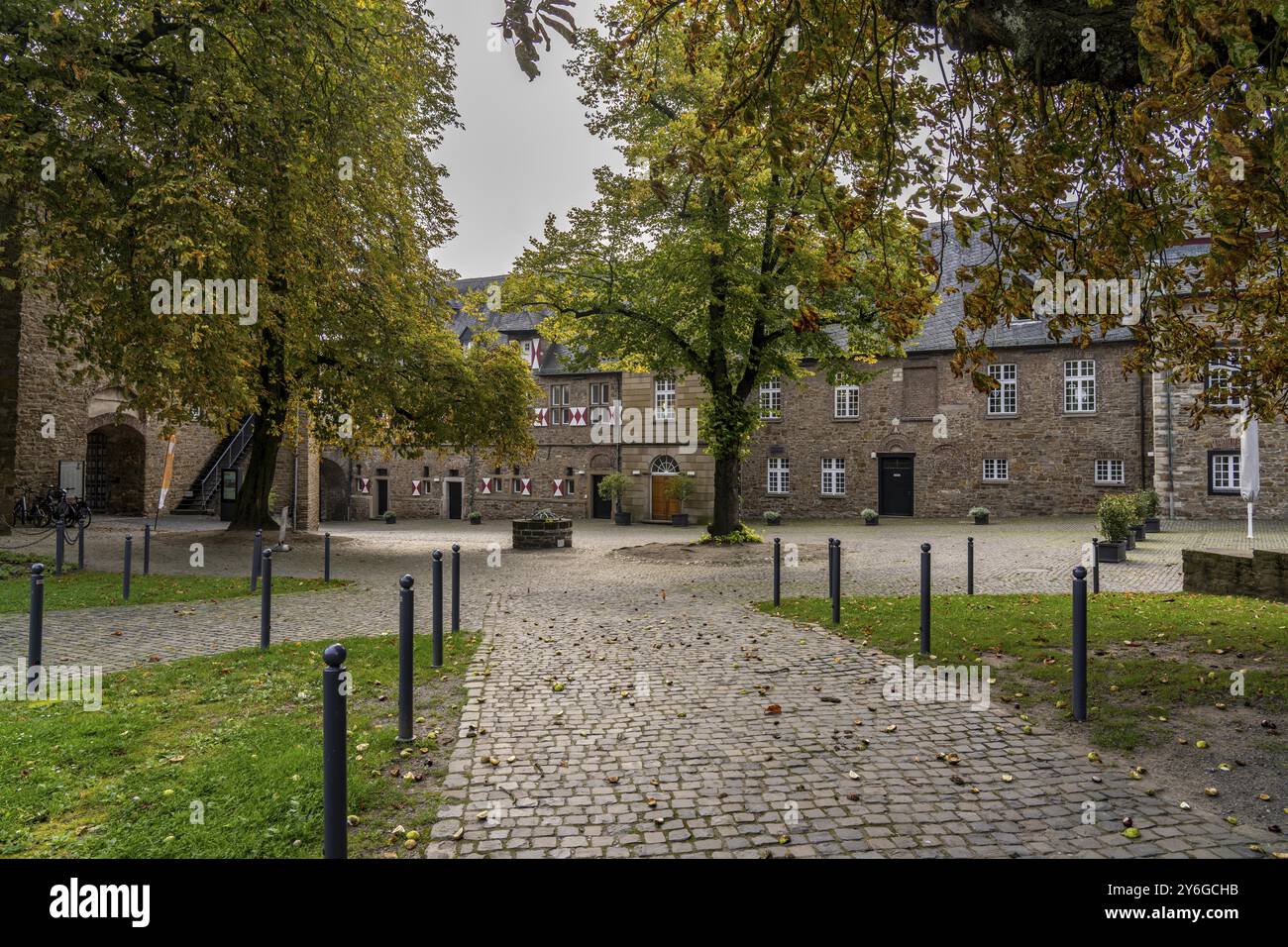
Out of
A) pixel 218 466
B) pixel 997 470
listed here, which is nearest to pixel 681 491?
pixel 997 470

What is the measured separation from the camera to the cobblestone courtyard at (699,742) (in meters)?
3.68

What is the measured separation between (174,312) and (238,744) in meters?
7.59

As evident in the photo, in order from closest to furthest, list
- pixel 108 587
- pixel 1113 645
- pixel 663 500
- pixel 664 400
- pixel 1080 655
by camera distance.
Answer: pixel 1080 655 < pixel 1113 645 < pixel 108 587 < pixel 663 500 < pixel 664 400

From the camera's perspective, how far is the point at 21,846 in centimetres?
349

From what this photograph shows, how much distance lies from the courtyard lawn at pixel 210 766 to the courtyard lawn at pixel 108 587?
5096 millimetres

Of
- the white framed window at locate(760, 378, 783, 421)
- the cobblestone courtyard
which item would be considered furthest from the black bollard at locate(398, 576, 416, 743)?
the white framed window at locate(760, 378, 783, 421)

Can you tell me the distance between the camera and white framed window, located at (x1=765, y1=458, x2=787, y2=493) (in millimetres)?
35938

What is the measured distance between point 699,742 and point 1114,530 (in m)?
15.3

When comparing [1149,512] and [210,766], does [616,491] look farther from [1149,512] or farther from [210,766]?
[210,766]

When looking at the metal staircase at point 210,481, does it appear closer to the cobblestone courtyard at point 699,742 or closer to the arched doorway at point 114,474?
the arched doorway at point 114,474

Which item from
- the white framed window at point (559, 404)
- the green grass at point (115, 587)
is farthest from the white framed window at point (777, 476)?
the green grass at point (115, 587)

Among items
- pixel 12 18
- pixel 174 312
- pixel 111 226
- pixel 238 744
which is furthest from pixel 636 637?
pixel 12 18

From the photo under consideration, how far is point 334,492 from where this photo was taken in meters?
41.8
